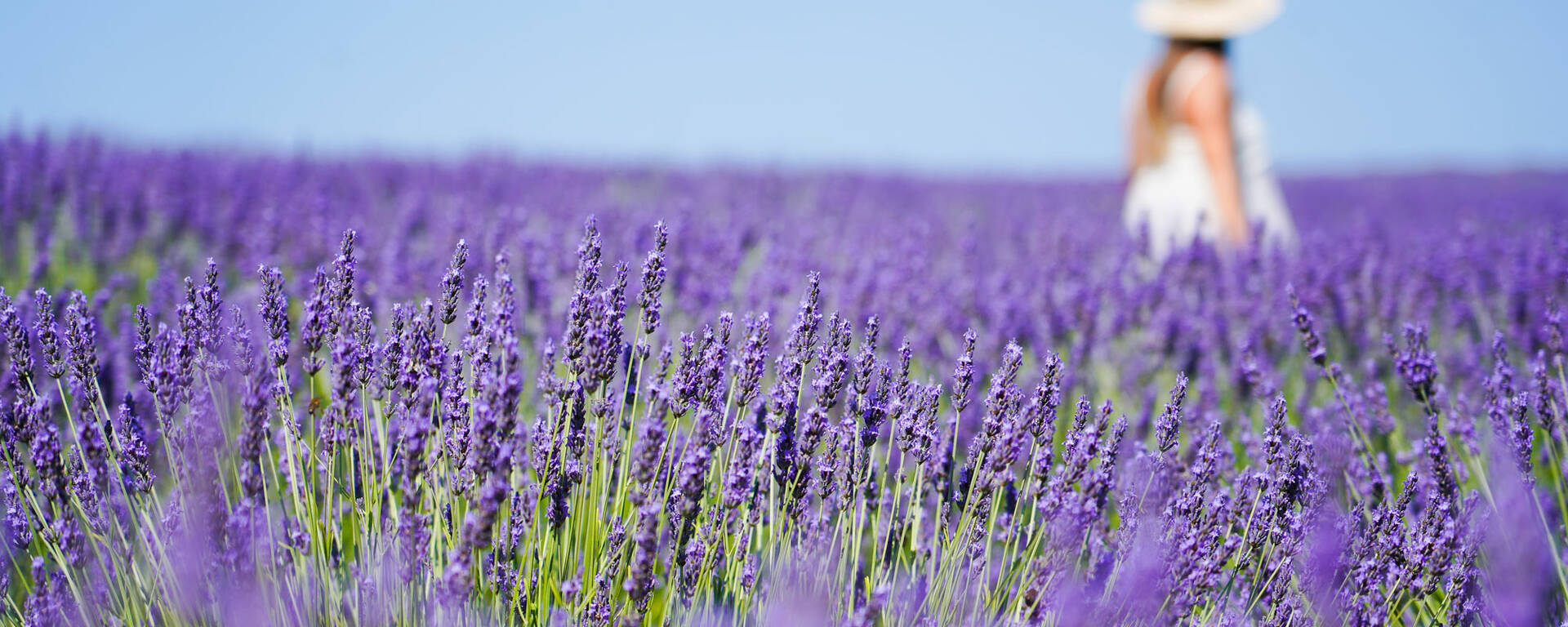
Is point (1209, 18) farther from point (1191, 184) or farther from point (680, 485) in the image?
point (680, 485)

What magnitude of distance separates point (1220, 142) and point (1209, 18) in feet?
1.78

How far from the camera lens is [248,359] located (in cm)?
120

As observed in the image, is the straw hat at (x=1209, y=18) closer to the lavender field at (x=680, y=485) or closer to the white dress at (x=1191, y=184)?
the white dress at (x=1191, y=184)

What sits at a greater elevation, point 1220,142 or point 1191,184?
point 1220,142

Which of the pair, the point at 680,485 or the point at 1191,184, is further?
the point at 1191,184

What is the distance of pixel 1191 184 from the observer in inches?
171

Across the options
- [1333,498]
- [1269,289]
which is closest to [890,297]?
[1269,289]

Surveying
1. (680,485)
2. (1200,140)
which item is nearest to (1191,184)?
(1200,140)

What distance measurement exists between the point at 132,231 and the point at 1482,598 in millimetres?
4800

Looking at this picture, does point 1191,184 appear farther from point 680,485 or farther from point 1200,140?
point 680,485

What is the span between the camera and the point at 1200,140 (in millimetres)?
4113

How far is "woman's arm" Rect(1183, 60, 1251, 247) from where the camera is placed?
3979 millimetres

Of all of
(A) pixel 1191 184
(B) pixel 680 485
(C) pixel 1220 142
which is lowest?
(B) pixel 680 485

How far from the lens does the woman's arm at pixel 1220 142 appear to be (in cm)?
398
